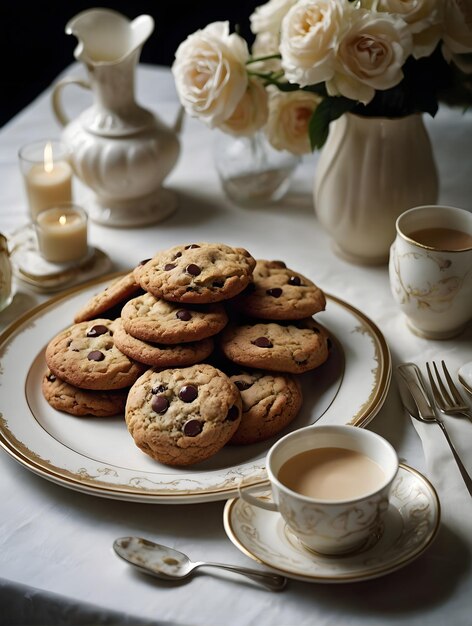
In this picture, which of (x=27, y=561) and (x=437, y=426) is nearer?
(x=27, y=561)

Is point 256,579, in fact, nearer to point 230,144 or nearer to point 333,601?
point 333,601

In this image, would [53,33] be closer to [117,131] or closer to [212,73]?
[117,131]

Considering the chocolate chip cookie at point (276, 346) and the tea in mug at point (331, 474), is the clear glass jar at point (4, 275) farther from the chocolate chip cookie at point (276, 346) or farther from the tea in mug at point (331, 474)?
the tea in mug at point (331, 474)

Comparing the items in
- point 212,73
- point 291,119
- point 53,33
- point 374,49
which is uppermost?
point 374,49

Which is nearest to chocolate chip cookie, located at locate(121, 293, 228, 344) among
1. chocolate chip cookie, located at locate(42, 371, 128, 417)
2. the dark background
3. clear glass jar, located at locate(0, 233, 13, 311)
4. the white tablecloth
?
chocolate chip cookie, located at locate(42, 371, 128, 417)

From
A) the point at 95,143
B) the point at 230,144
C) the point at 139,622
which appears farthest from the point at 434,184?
the point at 139,622

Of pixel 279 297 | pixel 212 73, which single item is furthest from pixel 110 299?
pixel 212 73
